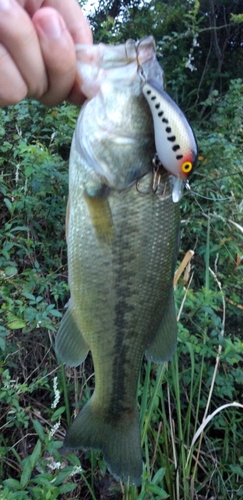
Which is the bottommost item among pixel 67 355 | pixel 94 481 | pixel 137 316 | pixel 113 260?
pixel 94 481

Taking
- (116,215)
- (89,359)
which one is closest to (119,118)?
(116,215)

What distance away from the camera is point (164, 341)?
1.46m

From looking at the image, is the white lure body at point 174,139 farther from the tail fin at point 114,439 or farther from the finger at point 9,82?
the tail fin at point 114,439

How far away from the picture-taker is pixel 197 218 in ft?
10.7

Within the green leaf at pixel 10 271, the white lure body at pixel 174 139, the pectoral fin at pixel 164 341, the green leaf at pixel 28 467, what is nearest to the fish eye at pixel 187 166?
the white lure body at pixel 174 139

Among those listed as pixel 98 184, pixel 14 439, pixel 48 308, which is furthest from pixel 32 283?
pixel 98 184

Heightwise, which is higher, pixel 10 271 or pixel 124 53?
pixel 124 53

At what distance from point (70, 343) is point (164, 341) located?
0.29 metres

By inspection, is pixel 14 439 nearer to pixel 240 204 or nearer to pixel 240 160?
pixel 240 204

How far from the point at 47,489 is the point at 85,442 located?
0.81 feet

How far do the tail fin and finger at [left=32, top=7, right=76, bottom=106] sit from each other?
1.00m

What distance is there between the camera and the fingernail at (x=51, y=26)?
1.02 m

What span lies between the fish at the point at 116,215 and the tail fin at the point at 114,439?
237mm

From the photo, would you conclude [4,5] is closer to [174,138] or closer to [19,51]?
[19,51]
